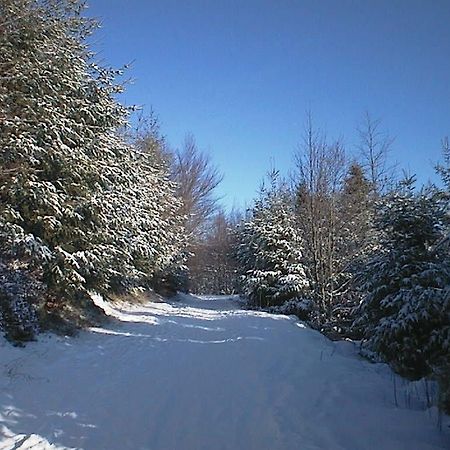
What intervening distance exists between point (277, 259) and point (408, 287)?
11.3 m

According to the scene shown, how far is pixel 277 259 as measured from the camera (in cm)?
1892

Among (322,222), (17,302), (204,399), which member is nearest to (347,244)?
(322,222)

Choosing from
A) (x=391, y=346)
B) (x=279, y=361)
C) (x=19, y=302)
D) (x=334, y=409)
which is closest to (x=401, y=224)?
(x=391, y=346)

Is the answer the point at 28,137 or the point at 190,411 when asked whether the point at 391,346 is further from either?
the point at 28,137

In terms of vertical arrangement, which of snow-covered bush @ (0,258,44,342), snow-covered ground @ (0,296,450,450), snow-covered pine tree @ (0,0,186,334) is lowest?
snow-covered ground @ (0,296,450,450)

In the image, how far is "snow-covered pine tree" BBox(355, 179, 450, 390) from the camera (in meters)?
6.94

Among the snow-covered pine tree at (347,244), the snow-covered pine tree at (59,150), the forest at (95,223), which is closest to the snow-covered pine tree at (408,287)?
the forest at (95,223)

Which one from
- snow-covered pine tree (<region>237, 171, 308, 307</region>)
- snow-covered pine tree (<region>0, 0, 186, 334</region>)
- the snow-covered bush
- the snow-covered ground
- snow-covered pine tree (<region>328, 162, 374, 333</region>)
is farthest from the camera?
snow-covered pine tree (<region>237, 171, 308, 307</region>)

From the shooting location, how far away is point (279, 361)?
25.2ft

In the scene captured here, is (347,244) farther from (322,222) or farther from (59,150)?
(59,150)

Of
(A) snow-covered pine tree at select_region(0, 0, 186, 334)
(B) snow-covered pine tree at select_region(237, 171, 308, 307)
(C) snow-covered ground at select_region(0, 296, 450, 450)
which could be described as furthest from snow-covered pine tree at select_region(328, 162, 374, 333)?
(A) snow-covered pine tree at select_region(0, 0, 186, 334)

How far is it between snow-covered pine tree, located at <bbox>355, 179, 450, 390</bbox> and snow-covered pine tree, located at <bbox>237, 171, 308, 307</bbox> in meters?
9.09

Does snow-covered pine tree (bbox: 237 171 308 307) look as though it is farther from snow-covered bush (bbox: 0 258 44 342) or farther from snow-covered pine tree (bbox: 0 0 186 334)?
snow-covered bush (bbox: 0 258 44 342)

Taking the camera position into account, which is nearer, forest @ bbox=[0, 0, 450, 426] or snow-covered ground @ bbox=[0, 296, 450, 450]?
snow-covered ground @ bbox=[0, 296, 450, 450]
